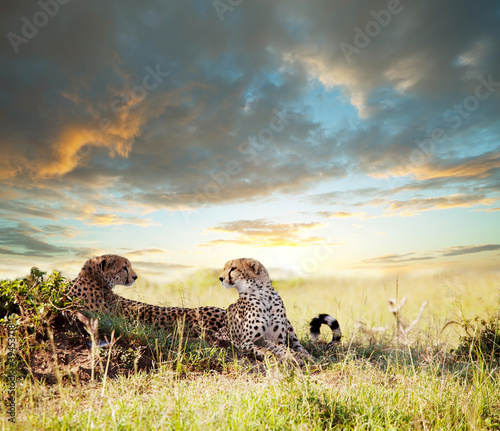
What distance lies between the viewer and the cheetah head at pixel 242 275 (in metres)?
5.92

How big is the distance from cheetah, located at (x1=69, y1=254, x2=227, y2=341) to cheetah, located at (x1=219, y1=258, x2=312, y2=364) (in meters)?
0.35

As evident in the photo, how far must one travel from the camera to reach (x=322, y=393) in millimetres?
3568

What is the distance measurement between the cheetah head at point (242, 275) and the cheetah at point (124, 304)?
62 centimetres

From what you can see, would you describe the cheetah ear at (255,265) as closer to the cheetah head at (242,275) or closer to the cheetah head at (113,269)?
the cheetah head at (242,275)

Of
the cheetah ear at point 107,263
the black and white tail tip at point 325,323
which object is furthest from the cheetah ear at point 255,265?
the cheetah ear at point 107,263

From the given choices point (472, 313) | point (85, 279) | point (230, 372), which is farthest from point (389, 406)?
point (85, 279)

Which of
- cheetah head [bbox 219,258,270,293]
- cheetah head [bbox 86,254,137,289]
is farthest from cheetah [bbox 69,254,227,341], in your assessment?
cheetah head [bbox 219,258,270,293]

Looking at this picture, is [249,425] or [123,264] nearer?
[249,425]

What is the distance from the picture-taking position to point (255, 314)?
566 centimetres

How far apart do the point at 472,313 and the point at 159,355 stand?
189 inches

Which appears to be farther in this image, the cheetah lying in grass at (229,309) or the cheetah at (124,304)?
the cheetah at (124,304)

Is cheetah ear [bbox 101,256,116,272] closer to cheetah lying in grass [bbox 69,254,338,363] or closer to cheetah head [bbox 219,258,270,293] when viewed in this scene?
cheetah lying in grass [bbox 69,254,338,363]

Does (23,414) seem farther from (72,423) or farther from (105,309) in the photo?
(105,309)

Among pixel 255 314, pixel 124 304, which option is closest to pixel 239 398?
pixel 255 314
